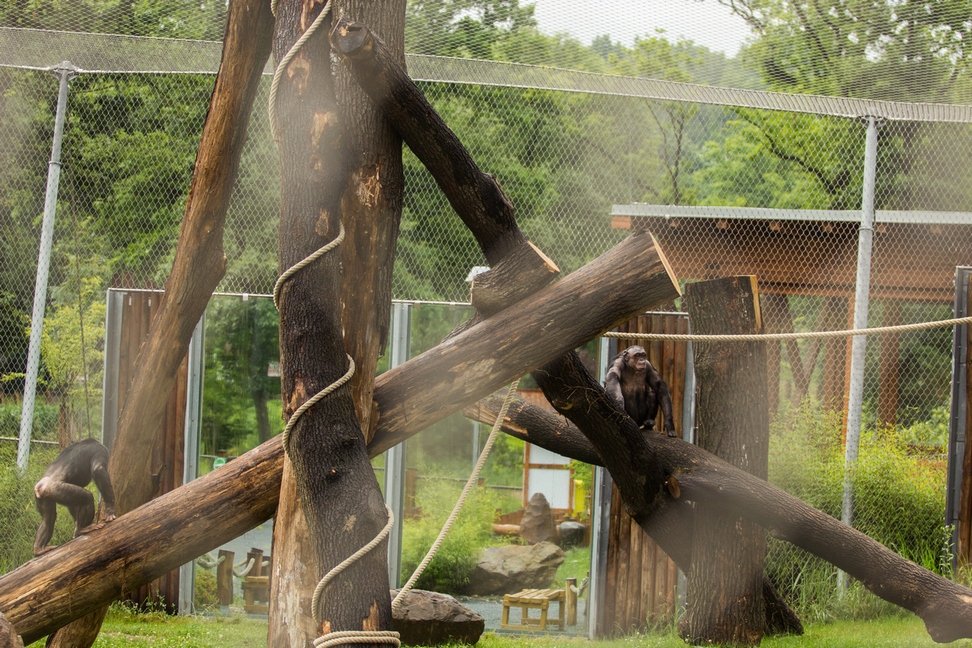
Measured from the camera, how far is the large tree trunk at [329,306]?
2.33 metres

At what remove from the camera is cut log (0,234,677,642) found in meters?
2.87

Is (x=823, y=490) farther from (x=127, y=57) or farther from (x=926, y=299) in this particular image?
(x=127, y=57)

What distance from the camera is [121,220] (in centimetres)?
1138

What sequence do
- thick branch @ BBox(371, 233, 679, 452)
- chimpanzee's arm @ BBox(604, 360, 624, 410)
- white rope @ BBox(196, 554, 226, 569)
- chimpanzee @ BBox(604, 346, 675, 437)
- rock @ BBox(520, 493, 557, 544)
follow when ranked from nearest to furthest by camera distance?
thick branch @ BBox(371, 233, 679, 452) < chimpanzee's arm @ BBox(604, 360, 624, 410) < chimpanzee @ BBox(604, 346, 675, 437) < white rope @ BBox(196, 554, 226, 569) < rock @ BBox(520, 493, 557, 544)

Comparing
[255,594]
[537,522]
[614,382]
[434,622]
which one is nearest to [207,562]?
[255,594]

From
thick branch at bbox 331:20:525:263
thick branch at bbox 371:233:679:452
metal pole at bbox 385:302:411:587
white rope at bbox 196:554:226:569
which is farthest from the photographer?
white rope at bbox 196:554:226:569

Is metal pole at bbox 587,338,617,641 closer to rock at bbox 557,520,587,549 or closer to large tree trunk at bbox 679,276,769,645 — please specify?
large tree trunk at bbox 679,276,769,645

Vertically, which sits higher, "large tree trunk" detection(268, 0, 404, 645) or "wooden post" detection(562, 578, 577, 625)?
"large tree trunk" detection(268, 0, 404, 645)

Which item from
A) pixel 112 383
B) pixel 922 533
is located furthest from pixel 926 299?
pixel 112 383

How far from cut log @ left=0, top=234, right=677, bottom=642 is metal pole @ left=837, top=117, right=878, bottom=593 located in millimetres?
3913

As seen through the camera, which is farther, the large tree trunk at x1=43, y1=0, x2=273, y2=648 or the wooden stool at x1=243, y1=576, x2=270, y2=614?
the wooden stool at x1=243, y1=576, x2=270, y2=614

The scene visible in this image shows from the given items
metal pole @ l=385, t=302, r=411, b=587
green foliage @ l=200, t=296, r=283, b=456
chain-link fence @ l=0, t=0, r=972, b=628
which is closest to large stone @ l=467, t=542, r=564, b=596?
metal pole @ l=385, t=302, r=411, b=587

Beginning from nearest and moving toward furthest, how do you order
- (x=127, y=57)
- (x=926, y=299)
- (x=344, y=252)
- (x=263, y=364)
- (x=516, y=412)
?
(x=344, y=252), (x=516, y=412), (x=127, y=57), (x=263, y=364), (x=926, y=299)

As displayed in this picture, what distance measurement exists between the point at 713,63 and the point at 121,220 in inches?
287
